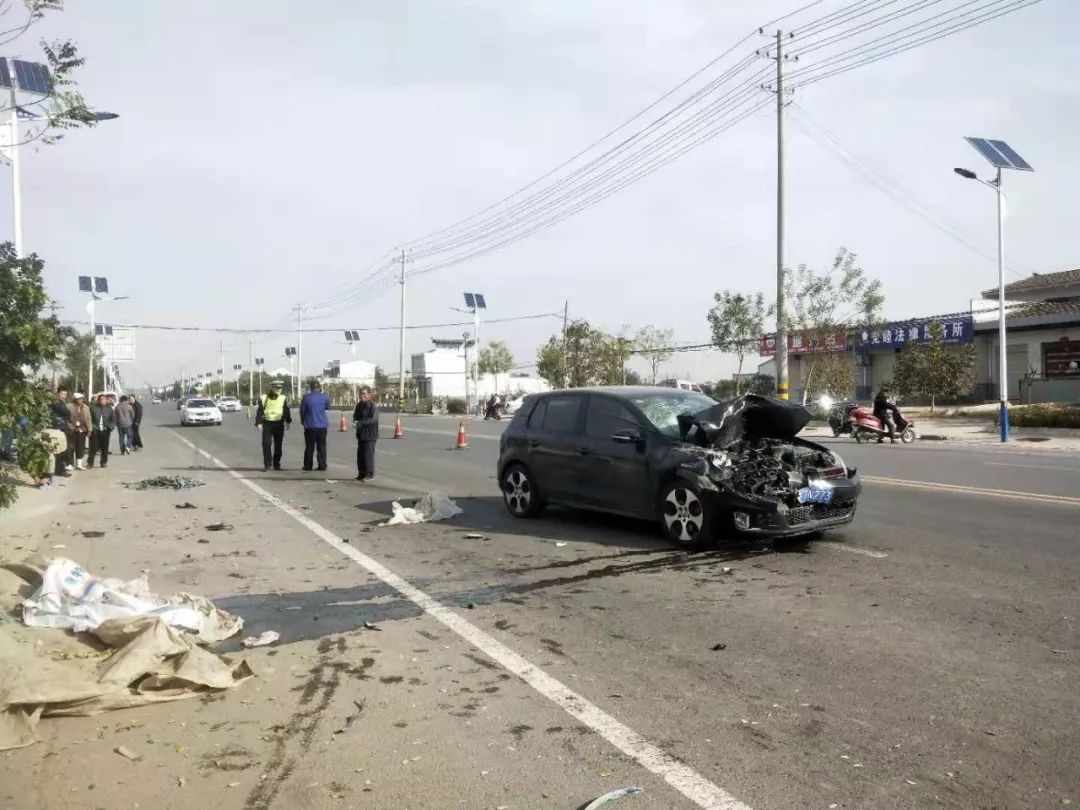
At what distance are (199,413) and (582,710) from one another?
3952cm

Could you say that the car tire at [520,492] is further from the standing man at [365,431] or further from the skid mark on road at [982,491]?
the skid mark on road at [982,491]

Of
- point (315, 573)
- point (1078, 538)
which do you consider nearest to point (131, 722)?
point (315, 573)

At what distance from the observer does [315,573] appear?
25.0 ft

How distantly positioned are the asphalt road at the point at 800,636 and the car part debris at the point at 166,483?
16.0 ft

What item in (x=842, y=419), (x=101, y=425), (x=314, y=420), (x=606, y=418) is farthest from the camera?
(x=842, y=419)

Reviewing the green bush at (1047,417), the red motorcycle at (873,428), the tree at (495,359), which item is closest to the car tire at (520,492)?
the red motorcycle at (873,428)

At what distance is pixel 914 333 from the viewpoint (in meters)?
44.1

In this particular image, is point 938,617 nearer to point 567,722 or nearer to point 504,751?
point 567,722

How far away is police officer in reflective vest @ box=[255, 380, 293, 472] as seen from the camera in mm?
16562

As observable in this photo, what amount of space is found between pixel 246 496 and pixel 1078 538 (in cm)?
1071

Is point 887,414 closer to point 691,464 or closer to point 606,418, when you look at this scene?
point 606,418

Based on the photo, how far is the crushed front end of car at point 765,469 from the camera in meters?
7.87

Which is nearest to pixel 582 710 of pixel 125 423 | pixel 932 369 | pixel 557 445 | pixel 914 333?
pixel 557 445

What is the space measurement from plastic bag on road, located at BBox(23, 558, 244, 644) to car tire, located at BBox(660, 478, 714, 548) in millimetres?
4123
